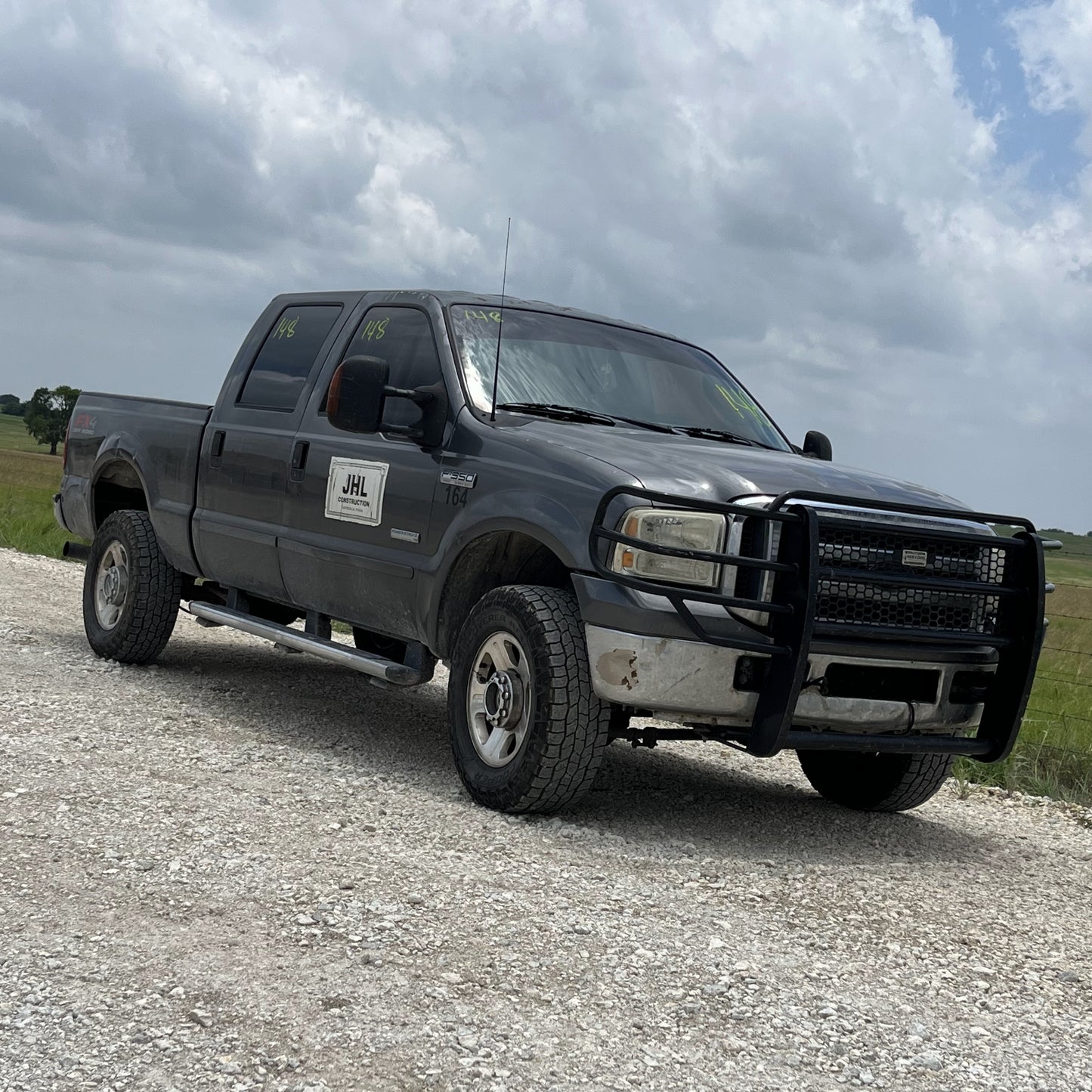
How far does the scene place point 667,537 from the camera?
16.0 feet

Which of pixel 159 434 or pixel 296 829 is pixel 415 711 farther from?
pixel 296 829

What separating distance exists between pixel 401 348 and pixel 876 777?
111 inches

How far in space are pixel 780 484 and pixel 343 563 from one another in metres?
2.16

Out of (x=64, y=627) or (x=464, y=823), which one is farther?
(x=64, y=627)

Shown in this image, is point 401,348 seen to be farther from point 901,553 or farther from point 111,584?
point 111,584

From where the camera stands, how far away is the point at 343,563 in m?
6.37

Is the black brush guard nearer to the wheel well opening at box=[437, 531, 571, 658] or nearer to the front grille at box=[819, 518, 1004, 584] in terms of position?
the front grille at box=[819, 518, 1004, 584]

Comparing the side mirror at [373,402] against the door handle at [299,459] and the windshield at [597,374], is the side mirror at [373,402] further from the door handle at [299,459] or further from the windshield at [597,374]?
the door handle at [299,459]

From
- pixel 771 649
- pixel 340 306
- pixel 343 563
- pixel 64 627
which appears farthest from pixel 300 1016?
pixel 64 627

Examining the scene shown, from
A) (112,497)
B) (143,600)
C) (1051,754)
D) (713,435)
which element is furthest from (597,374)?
(112,497)

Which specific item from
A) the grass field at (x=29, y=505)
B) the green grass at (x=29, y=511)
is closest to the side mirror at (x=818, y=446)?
the grass field at (x=29, y=505)

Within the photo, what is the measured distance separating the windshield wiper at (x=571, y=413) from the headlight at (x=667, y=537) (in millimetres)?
1204

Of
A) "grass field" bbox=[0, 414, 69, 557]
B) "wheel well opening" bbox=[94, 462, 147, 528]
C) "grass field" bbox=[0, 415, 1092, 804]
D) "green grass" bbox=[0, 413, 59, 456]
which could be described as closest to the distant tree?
"green grass" bbox=[0, 413, 59, 456]

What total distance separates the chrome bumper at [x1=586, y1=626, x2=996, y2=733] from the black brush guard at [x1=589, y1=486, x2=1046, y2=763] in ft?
0.19
